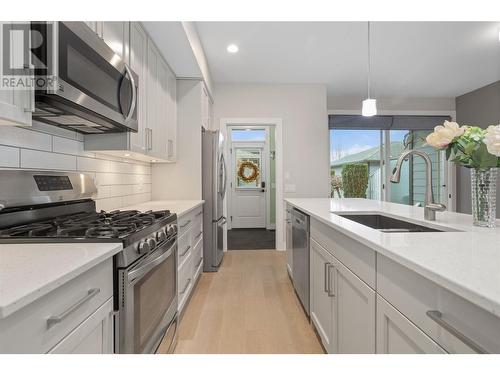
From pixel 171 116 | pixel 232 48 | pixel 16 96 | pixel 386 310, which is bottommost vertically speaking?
pixel 386 310

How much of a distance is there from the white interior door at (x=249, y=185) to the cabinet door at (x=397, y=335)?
5580 millimetres

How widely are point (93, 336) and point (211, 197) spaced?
2.46m

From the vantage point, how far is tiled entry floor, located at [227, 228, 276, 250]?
4719mm

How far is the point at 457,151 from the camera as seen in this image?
129 cm

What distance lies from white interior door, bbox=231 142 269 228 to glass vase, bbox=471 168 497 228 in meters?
5.34

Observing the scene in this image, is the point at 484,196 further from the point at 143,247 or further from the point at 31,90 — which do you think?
the point at 31,90

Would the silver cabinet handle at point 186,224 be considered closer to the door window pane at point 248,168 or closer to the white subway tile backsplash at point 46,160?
the white subway tile backsplash at point 46,160

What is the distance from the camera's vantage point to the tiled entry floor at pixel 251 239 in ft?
15.5

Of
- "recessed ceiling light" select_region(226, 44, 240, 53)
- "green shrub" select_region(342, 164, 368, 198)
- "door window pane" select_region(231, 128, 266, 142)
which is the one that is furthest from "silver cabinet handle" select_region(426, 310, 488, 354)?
"door window pane" select_region(231, 128, 266, 142)

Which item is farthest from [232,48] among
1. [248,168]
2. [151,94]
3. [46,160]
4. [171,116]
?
[248,168]

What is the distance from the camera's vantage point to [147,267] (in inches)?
50.1
